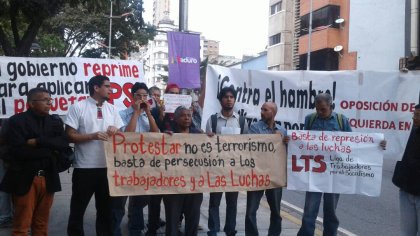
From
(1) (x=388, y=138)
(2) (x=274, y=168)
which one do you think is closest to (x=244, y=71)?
(2) (x=274, y=168)

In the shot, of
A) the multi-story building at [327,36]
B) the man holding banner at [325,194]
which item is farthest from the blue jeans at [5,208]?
the multi-story building at [327,36]

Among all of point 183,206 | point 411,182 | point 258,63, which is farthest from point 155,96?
point 258,63

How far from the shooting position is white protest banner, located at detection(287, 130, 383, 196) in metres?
5.25

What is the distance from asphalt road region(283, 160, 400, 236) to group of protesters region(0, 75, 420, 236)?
1.79 meters

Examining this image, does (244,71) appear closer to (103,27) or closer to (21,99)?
(21,99)

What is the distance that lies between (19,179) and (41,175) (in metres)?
0.20

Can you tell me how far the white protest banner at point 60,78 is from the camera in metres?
6.14

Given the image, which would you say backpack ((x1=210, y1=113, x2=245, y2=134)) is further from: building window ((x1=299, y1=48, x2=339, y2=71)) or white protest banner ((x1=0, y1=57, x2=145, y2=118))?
building window ((x1=299, y1=48, x2=339, y2=71))

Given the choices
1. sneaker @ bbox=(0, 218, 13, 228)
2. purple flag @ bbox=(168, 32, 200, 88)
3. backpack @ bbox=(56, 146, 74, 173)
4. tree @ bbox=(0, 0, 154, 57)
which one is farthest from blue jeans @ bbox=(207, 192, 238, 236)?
tree @ bbox=(0, 0, 154, 57)

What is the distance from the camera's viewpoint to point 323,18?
29984 millimetres

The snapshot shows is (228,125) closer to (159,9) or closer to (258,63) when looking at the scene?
(258,63)

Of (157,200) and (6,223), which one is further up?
(157,200)

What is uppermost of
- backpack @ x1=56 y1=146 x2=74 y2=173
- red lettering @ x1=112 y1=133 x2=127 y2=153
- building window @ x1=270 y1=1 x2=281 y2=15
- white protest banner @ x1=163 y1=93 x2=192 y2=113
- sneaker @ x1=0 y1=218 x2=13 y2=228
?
building window @ x1=270 y1=1 x2=281 y2=15

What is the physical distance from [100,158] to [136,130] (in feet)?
2.58
